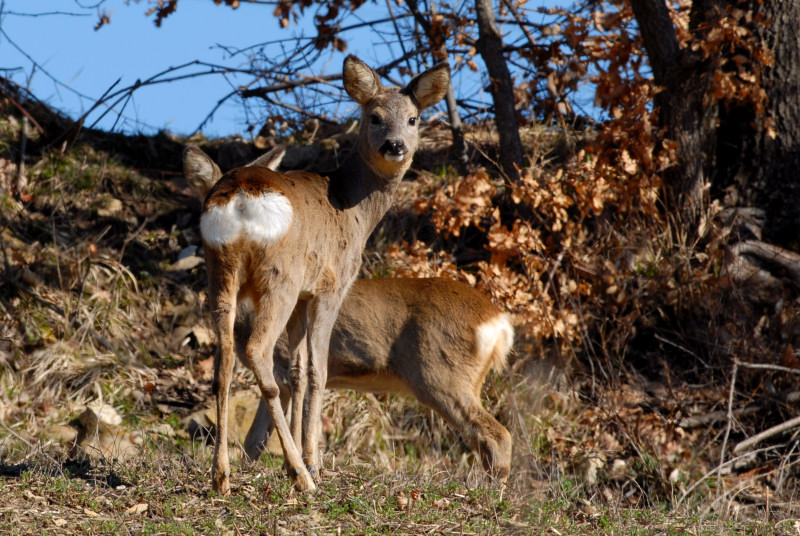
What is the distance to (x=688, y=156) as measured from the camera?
8.72 meters

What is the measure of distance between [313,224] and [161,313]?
4520mm

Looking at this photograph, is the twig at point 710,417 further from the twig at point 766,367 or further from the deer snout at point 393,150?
the deer snout at point 393,150

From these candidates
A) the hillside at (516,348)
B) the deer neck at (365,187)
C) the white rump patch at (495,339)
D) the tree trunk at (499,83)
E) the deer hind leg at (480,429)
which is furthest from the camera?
the tree trunk at (499,83)

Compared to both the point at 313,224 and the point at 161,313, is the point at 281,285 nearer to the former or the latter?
the point at 313,224

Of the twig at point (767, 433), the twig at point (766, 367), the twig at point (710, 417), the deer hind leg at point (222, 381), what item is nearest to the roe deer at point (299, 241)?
the deer hind leg at point (222, 381)

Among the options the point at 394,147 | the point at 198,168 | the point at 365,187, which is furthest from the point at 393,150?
the point at 198,168

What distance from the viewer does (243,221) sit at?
4.45m

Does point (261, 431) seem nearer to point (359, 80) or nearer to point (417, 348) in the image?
point (417, 348)

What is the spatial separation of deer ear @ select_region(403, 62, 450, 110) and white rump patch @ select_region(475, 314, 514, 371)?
5.26ft

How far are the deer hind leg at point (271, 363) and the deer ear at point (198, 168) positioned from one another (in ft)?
5.16

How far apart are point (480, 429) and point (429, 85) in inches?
88.8

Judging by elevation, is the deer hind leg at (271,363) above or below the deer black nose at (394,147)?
below

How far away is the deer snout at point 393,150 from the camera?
555cm

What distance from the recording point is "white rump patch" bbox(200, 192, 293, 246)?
444cm
